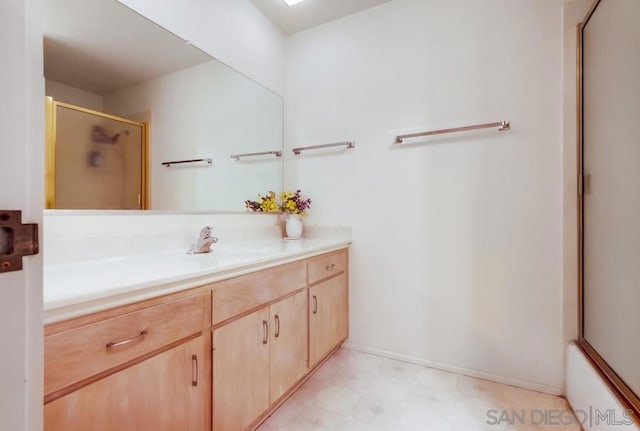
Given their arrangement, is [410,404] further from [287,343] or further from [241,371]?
[241,371]

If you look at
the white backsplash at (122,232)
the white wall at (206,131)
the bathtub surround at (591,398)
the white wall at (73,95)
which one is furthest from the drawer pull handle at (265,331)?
the bathtub surround at (591,398)

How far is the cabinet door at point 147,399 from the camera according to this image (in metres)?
0.73

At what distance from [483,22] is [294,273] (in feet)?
6.09

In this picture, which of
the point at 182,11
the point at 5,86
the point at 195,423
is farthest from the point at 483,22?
the point at 195,423

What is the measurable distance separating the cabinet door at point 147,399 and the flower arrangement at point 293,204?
1.30m

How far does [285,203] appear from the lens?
88.7 inches

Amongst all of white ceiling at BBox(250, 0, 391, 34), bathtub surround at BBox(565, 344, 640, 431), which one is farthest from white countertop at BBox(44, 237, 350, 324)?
white ceiling at BBox(250, 0, 391, 34)

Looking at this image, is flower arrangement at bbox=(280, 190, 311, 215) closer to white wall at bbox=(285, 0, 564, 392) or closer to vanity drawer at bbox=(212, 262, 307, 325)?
white wall at bbox=(285, 0, 564, 392)

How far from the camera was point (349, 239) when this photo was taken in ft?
7.16

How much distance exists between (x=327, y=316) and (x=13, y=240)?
1695mm

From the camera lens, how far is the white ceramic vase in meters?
2.21

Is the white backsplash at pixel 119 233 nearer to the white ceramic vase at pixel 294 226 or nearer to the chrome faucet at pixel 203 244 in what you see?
the chrome faucet at pixel 203 244

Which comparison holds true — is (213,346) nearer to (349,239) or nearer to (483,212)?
(349,239)

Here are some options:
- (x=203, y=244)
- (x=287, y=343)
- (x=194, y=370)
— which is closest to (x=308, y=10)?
(x=203, y=244)
